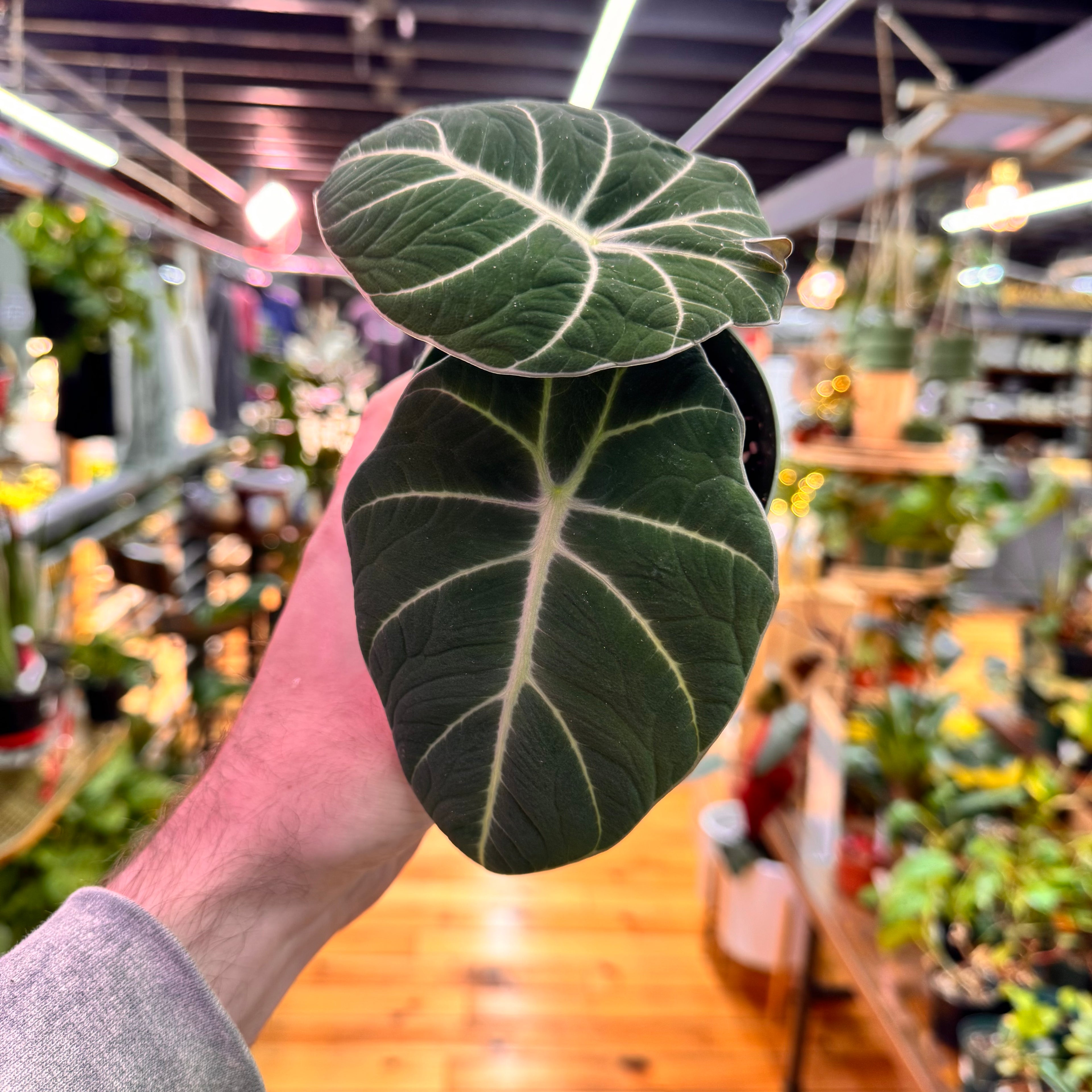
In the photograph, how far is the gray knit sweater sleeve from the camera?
54 centimetres

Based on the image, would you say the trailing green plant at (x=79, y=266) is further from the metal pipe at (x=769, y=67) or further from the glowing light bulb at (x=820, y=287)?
the glowing light bulb at (x=820, y=287)

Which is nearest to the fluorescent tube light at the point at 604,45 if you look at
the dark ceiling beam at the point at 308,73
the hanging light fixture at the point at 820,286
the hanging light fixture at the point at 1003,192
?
the hanging light fixture at the point at 1003,192

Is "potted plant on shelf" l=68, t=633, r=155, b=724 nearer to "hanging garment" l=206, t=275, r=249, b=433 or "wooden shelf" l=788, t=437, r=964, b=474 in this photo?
"wooden shelf" l=788, t=437, r=964, b=474

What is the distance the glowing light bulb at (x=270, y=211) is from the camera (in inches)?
161

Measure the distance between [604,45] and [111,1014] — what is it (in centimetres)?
180

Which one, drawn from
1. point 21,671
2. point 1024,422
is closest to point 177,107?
point 21,671

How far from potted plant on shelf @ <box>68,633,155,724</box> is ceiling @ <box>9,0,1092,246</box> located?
8.61ft

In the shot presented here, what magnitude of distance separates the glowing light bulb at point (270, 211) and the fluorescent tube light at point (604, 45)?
96.9 inches

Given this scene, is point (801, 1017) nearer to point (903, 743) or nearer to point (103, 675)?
point (903, 743)

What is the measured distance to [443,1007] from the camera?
106 inches

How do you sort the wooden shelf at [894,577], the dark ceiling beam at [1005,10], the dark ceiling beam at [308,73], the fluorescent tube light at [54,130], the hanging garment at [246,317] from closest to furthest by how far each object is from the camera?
1. the fluorescent tube light at [54,130]
2. the wooden shelf at [894,577]
3. the dark ceiling beam at [1005,10]
4. the dark ceiling beam at [308,73]
5. the hanging garment at [246,317]

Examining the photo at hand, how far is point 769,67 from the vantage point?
52 centimetres

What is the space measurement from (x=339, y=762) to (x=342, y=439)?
4145 millimetres

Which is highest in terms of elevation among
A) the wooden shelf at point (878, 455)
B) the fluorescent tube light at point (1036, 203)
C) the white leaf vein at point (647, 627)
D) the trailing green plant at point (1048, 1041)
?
the fluorescent tube light at point (1036, 203)
